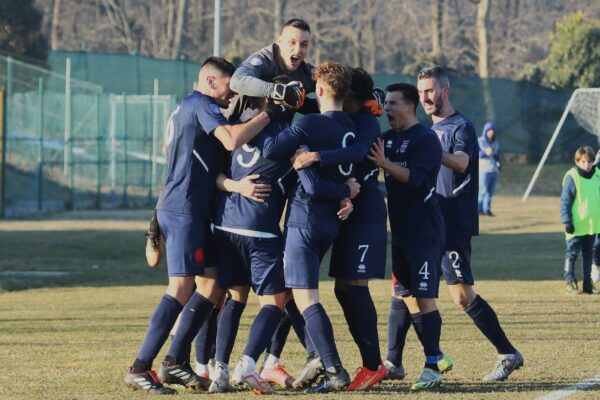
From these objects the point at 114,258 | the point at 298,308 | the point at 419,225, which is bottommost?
the point at 114,258

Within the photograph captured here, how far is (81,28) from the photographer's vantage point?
65.2 m

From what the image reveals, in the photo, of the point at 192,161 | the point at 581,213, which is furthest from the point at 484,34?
the point at 192,161

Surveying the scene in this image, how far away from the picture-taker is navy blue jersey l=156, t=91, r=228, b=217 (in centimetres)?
874

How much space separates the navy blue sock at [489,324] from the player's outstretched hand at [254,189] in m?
1.83

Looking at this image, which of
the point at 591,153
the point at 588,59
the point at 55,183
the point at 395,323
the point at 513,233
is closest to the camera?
the point at 395,323

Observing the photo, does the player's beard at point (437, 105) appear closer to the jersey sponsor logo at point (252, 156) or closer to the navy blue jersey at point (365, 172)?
the navy blue jersey at point (365, 172)

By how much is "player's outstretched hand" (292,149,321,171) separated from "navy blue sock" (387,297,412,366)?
137 cm

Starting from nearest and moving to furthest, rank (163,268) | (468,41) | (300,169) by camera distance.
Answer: (300,169), (163,268), (468,41)

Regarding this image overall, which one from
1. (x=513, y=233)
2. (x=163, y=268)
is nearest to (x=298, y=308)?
(x=163, y=268)

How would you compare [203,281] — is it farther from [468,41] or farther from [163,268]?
[468,41]

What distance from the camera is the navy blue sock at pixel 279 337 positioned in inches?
364

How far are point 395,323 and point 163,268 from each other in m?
→ 11.0

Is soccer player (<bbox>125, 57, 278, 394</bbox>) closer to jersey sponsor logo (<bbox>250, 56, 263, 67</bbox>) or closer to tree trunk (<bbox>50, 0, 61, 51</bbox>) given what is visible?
jersey sponsor logo (<bbox>250, 56, 263, 67</bbox>)

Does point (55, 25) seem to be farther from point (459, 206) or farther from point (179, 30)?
point (459, 206)
